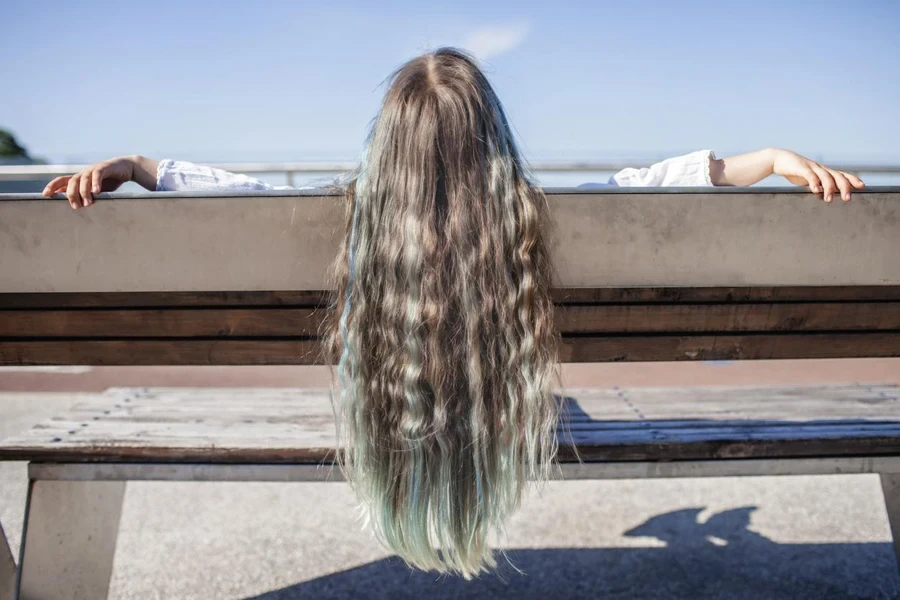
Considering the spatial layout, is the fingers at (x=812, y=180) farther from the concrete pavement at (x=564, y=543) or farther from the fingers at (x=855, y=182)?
the concrete pavement at (x=564, y=543)

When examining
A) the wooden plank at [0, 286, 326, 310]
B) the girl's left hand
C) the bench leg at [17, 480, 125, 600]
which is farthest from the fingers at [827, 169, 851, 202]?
the bench leg at [17, 480, 125, 600]

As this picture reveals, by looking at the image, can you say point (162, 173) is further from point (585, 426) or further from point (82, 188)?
point (585, 426)

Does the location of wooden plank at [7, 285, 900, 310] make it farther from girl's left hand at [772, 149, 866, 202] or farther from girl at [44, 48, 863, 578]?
girl's left hand at [772, 149, 866, 202]

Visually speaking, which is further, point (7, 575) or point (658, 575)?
point (658, 575)

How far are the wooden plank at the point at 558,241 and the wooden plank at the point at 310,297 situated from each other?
0.62ft

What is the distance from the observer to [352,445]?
1.74 m

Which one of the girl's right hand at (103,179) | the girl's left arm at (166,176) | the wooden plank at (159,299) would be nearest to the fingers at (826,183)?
the wooden plank at (159,299)

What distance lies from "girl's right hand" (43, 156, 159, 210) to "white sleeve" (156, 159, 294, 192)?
32 millimetres

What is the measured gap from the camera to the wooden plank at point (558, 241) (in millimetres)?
1519

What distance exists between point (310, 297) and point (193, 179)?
0.51m

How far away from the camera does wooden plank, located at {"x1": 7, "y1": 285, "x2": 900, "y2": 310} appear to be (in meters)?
1.77

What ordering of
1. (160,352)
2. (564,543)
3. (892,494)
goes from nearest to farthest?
(160,352)
(892,494)
(564,543)

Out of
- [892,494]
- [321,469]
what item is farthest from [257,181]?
[892,494]

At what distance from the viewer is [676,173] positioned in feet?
6.54
